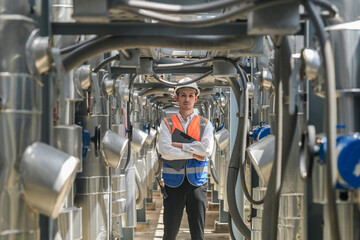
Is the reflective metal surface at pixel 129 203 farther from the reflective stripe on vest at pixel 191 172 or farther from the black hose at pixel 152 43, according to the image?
the black hose at pixel 152 43

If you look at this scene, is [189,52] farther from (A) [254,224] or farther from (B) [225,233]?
(B) [225,233]

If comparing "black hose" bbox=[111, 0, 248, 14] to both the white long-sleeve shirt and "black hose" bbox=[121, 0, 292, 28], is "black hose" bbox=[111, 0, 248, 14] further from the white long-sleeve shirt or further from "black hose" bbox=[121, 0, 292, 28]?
the white long-sleeve shirt

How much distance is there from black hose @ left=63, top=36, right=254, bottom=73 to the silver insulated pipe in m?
0.31

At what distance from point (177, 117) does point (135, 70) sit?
1.13 metres

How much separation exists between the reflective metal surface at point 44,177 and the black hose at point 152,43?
1.33ft

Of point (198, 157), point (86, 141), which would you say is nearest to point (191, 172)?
point (198, 157)

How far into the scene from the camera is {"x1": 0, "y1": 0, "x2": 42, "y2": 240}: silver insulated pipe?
1.63 metres

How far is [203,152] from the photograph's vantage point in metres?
4.42

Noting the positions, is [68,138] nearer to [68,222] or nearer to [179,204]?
[68,222]

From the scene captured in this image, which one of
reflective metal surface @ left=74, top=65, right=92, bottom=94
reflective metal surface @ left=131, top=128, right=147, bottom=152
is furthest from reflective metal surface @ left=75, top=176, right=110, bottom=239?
reflective metal surface @ left=131, top=128, right=147, bottom=152

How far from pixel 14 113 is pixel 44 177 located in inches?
8.2

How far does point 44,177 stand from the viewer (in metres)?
1.67

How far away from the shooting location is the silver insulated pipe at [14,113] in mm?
1629

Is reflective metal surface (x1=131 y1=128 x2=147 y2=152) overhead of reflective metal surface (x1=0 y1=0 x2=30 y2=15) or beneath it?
beneath
